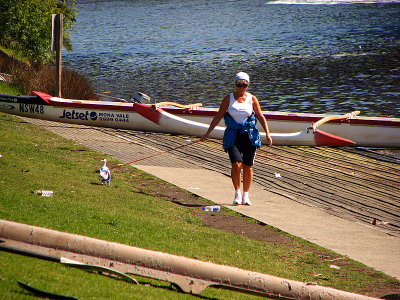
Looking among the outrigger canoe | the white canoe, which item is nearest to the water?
the outrigger canoe

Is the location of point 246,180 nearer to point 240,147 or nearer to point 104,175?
point 240,147

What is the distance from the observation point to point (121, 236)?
758 cm

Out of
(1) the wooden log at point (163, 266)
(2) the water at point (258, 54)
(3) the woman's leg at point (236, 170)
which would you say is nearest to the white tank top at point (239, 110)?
(3) the woman's leg at point (236, 170)

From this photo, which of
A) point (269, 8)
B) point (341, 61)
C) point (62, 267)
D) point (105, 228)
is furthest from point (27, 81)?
point (269, 8)

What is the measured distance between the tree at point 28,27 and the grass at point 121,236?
14.2 metres

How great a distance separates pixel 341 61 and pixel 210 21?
108 feet

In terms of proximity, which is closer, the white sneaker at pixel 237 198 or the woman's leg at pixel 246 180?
the woman's leg at pixel 246 180

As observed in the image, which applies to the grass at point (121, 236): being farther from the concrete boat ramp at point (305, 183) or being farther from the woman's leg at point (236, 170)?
the woman's leg at point (236, 170)

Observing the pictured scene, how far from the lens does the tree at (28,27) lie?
24578mm

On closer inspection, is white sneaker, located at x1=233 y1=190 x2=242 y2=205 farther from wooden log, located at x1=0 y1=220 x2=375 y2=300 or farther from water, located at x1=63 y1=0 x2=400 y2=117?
water, located at x1=63 y1=0 x2=400 y2=117

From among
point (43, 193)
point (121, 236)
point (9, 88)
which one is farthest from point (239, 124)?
point (9, 88)

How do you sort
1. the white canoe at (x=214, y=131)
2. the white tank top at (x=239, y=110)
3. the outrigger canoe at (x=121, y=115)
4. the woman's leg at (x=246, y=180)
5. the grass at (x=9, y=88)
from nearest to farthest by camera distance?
the white tank top at (x=239, y=110)
the woman's leg at (x=246, y=180)
the white canoe at (x=214, y=131)
the outrigger canoe at (x=121, y=115)
the grass at (x=9, y=88)

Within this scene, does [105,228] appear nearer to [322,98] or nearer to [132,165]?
[132,165]

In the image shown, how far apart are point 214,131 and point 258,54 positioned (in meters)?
31.4
